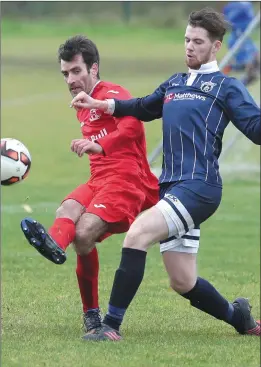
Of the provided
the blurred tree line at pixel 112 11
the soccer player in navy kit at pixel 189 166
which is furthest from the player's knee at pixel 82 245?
the blurred tree line at pixel 112 11

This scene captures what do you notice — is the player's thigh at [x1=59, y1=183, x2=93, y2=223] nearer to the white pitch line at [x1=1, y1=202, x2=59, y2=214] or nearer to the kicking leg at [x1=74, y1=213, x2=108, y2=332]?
the kicking leg at [x1=74, y1=213, x2=108, y2=332]

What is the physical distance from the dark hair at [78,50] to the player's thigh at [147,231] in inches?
52.0

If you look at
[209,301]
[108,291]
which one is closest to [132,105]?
[209,301]

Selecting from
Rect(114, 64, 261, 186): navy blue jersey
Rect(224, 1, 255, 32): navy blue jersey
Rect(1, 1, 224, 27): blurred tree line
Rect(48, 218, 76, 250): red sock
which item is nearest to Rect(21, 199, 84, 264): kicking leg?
Rect(48, 218, 76, 250): red sock

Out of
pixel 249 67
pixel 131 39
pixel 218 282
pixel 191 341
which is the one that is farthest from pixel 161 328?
pixel 131 39

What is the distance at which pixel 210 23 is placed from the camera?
7.11m

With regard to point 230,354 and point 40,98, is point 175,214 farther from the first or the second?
point 40,98

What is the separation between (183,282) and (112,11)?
3782 cm

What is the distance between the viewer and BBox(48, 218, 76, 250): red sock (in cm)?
702

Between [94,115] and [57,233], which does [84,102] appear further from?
[57,233]

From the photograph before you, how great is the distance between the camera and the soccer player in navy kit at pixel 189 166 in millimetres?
6836

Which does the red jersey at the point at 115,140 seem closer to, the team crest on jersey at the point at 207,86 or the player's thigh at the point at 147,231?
the team crest on jersey at the point at 207,86

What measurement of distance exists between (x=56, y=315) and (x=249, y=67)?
942cm

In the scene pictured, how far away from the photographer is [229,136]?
17.1m
